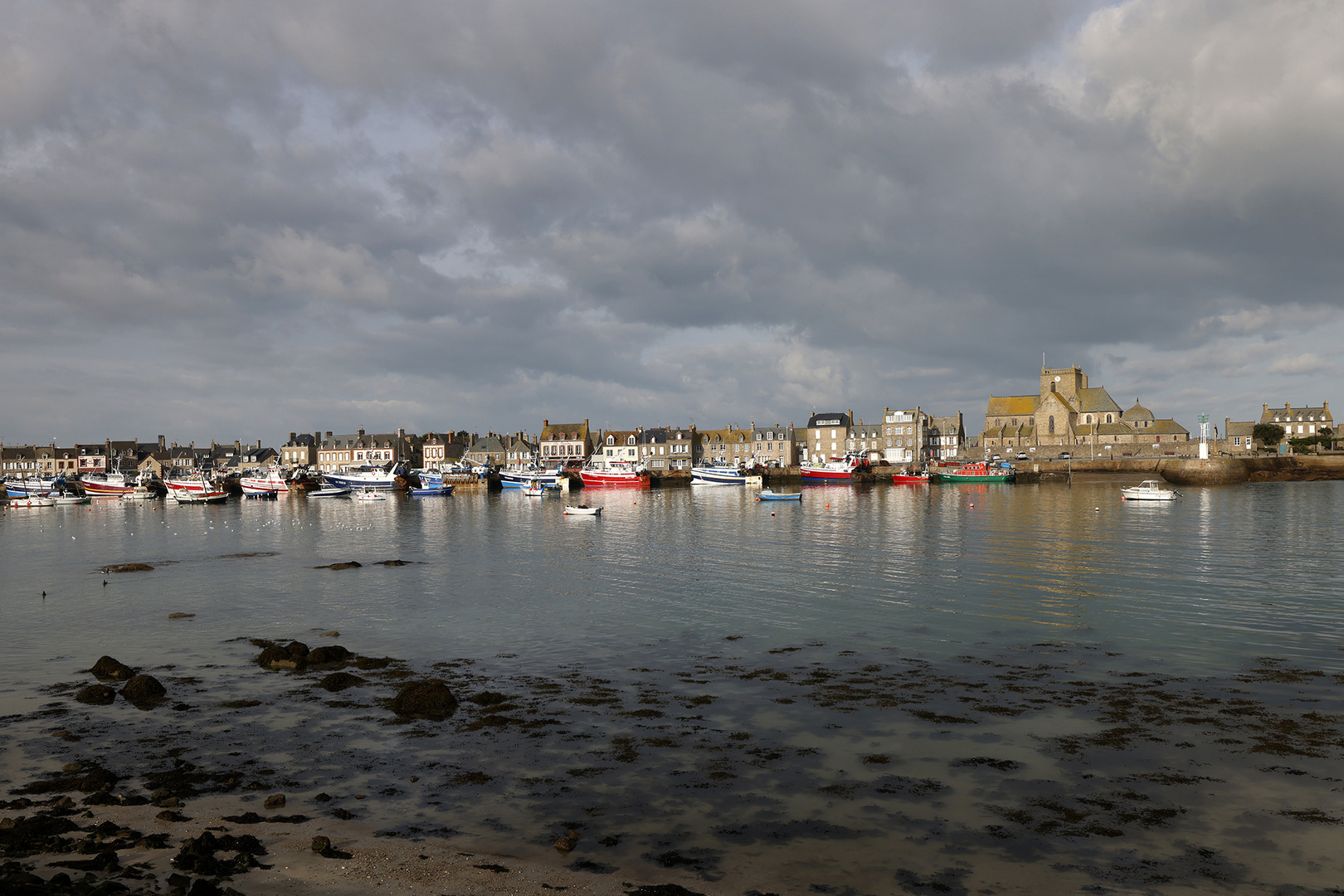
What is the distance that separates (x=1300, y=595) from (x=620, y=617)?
19.5m

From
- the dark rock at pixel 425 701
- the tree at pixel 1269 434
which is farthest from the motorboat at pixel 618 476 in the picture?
the tree at pixel 1269 434

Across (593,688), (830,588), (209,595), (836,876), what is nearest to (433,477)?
(209,595)

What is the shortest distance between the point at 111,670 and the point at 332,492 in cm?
9436

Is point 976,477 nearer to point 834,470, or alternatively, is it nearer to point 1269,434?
point 834,470

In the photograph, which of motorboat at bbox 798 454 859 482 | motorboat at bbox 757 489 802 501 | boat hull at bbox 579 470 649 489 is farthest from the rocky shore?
motorboat at bbox 798 454 859 482

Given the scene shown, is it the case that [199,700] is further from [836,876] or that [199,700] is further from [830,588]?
[830,588]

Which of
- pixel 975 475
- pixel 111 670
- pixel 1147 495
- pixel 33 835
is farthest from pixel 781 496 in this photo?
pixel 33 835

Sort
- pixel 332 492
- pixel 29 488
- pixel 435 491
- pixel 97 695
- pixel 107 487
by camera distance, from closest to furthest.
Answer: pixel 97 695 → pixel 332 492 → pixel 435 491 → pixel 107 487 → pixel 29 488

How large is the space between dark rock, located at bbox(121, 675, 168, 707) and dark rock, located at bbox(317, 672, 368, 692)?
2699mm

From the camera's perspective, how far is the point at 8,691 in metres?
14.4

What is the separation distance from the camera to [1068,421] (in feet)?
458

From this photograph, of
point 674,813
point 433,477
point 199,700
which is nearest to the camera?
point 674,813

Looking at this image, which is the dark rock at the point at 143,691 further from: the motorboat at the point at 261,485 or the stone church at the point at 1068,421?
the stone church at the point at 1068,421

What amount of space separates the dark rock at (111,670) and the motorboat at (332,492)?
93.7 metres
